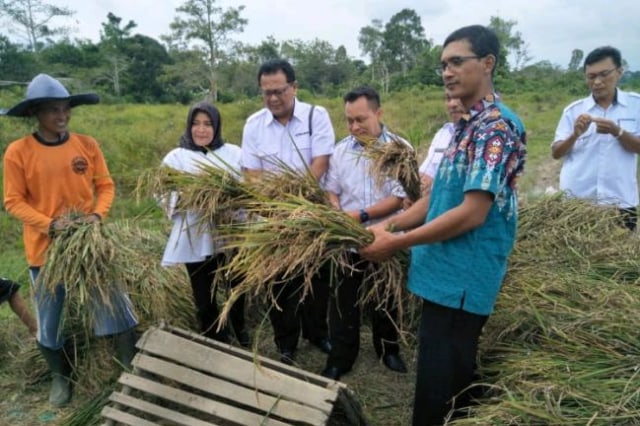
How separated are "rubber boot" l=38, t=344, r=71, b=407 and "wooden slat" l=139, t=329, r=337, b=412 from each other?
0.80 metres

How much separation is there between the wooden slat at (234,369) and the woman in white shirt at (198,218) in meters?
0.32

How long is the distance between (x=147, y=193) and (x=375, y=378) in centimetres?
164

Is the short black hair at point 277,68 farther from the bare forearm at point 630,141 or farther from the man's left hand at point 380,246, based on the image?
the bare forearm at point 630,141

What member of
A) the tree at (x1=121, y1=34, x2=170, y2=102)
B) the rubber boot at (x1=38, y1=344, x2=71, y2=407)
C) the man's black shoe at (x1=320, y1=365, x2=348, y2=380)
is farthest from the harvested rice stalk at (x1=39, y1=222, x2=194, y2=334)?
the tree at (x1=121, y1=34, x2=170, y2=102)

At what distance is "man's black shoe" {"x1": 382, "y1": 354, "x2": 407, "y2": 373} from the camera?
308 centimetres

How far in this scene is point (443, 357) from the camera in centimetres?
193

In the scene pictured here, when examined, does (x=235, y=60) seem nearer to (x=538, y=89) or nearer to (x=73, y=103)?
(x=538, y=89)

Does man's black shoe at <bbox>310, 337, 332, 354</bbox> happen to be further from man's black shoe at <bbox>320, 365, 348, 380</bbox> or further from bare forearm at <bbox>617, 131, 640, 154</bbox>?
bare forearm at <bbox>617, 131, 640, 154</bbox>

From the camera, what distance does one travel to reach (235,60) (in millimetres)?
28109

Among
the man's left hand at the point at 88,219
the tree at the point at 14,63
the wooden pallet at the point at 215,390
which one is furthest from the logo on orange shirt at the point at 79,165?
the tree at the point at 14,63

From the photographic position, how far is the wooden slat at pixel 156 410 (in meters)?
2.25

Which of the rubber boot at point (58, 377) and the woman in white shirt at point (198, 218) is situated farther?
the rubber boot at point (58, 377)

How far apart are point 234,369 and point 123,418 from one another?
1.75 ft

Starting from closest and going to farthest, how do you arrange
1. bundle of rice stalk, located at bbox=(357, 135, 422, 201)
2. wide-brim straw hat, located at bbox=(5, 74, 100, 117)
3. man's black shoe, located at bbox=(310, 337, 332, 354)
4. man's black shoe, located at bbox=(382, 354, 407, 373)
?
bundle of rice stalk, located at bbox=(357, 135, 422, 201), wide-brim straw hat, located at bbox=(5, 74, 100, 117), man's black shoe, located at bbox=(382, 354, 407, 373), man's black shoe, located at bbox=(310, 337, 332, 354)
